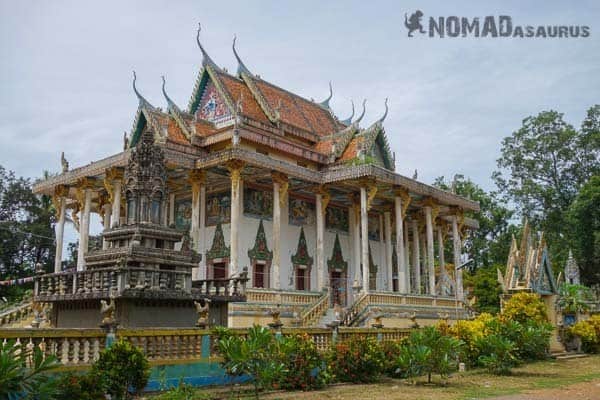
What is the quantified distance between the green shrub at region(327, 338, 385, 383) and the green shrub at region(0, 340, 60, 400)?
6064mm

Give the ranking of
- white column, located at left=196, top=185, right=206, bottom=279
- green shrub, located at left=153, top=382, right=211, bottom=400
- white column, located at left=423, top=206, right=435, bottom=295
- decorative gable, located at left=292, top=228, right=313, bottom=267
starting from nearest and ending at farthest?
green shrub, located at left=153, top=382, right=211, bottom=400 < white column, located at left=196, top=185, right=206, bottom=279 < decorative gable, located at left=292, top=228, right=313, bottom=267 < white column, located at left=423, top=206, right=435, bottom=295

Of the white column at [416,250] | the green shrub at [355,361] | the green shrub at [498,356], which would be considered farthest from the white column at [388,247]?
the green shrub at [355,361]

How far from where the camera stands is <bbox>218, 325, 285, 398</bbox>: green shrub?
8.77 meters

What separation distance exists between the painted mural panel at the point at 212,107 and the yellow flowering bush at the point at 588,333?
14.0m

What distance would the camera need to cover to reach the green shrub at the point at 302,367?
32.7 feet

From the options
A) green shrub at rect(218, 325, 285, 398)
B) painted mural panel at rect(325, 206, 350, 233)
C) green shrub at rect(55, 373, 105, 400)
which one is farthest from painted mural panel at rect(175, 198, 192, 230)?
green shrub at rect(55, 373, 105, 400)

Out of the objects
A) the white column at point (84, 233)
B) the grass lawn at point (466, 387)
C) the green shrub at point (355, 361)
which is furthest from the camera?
the white column at point (84, 233)

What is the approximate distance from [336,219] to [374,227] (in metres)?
2.64

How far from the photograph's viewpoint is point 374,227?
27438mm

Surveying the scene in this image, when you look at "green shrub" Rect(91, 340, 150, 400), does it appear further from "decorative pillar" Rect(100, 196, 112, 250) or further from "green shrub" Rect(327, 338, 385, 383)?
"decorative pillar" Rect(100, 196, 112, 250)

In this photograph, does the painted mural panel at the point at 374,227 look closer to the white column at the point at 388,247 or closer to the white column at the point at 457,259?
the white column at the point at 388,247

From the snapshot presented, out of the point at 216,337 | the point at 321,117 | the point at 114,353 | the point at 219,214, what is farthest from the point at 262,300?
the point at 321,117

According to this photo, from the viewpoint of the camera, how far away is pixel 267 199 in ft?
74.7

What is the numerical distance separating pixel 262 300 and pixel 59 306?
313 inches
